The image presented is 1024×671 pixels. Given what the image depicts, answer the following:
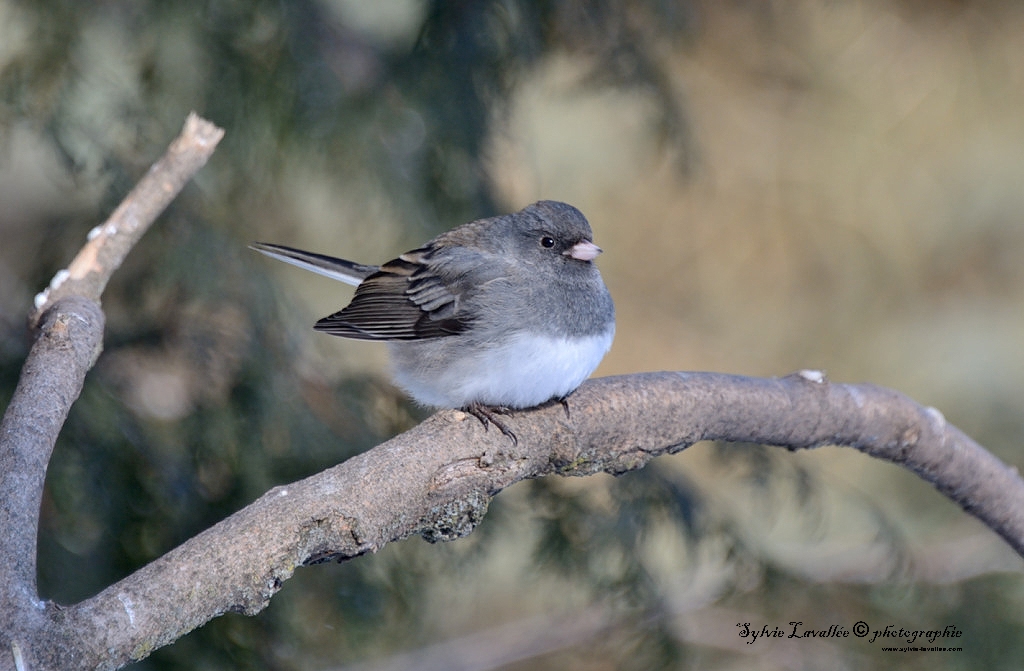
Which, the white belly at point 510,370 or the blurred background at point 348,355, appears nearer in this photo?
the white belly at point 510,370

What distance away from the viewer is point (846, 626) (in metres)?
2.71

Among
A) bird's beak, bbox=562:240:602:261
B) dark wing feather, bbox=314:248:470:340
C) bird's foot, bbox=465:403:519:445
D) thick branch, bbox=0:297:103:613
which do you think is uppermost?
bird's beak, bbox=562:240:602:261

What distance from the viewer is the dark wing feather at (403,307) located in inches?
89.9

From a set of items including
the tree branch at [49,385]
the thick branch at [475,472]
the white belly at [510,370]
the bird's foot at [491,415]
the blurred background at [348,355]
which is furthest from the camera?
the blurred background at [348,355]

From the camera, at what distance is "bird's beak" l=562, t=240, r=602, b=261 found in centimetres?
230

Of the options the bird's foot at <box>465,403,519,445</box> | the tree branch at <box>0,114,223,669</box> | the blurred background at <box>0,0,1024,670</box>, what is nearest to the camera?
the tree branch at <box>0,114,223,669</box>

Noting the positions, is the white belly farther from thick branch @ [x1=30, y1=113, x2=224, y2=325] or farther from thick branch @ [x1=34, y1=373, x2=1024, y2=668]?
thick branch @ [x1=30, y1=113, x2=224, y2=325]

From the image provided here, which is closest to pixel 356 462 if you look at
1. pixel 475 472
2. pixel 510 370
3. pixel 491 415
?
pixel 475 472

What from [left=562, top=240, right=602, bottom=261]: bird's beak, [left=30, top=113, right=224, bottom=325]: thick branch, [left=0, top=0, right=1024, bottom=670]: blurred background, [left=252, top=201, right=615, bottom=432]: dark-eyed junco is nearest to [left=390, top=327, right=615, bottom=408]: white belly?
[left=252, top=201, right=615, bottom=432]: dark-eyed junco

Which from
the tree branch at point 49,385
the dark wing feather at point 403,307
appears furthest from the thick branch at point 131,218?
the dark wing feather at point 403,307

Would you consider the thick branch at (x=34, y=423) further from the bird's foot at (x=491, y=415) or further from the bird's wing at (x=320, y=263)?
the bird's foot at (x=491, y=415)

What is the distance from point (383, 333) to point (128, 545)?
750 millimetres

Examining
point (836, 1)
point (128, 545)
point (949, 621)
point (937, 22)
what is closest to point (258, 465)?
point (128, 545)

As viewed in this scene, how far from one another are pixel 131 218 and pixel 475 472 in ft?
2.97
